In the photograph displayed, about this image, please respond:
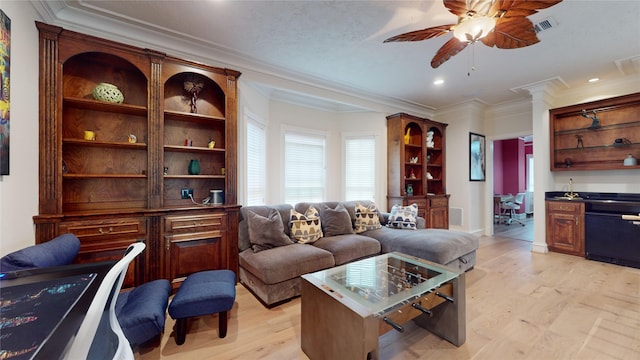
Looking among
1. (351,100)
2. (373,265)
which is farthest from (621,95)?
(373,265)

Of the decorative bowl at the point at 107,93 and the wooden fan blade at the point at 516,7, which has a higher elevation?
the wooden fan blade at the point at 516,7

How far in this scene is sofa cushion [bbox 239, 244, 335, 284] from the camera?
2.35 m

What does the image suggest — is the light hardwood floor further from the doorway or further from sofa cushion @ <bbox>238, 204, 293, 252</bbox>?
the doorway

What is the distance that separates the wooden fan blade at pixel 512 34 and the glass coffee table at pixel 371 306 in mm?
1912

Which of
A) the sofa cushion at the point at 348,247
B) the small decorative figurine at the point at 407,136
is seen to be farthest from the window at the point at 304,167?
the small decorative figurine at the point at 407,136

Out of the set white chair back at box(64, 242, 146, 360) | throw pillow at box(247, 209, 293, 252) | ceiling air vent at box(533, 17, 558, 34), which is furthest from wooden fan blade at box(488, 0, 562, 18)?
throw pillow at box(247, 209, 293, 252)

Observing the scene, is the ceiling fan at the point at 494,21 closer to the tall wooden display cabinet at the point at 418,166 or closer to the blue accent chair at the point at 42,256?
the tall wooden display cabinet at the point at 418,166

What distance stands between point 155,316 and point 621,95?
6.42m

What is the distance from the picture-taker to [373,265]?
226 centimetres

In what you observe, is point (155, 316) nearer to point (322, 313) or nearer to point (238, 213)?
point (322, 313)

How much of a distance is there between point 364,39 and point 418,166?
3.24m

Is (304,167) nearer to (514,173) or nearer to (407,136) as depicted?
(407,136)

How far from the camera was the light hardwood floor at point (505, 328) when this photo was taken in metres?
1.75

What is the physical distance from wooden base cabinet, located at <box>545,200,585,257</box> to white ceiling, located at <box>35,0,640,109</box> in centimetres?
203
